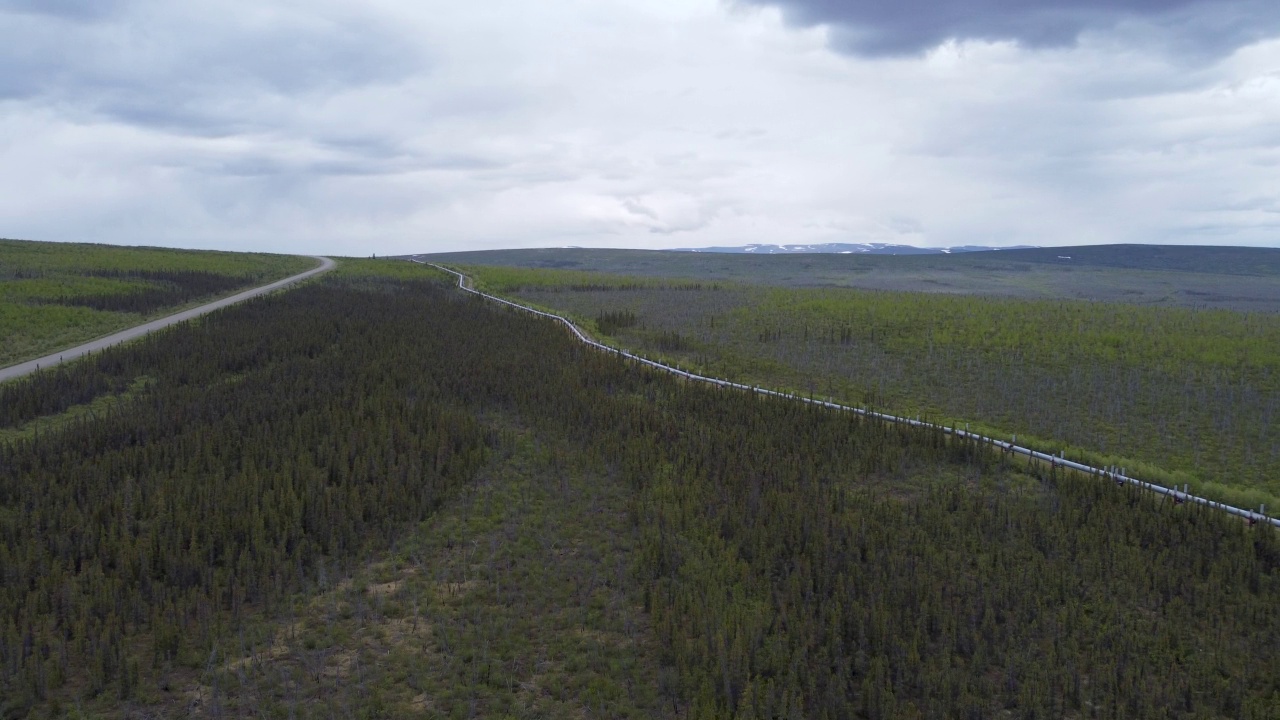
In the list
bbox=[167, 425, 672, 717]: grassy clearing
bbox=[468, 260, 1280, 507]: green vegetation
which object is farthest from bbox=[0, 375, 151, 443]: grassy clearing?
bbox=[468, 260, 1280, 507]: green vegetation

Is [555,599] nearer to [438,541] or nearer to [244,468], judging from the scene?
[438,541]

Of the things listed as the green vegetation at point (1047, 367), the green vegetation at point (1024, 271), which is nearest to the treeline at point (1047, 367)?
the green vegetation at point (1047, 367)

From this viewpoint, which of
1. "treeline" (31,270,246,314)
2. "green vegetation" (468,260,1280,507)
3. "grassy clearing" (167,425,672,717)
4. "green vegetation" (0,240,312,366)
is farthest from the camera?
"treeline" (31,270,246,314)

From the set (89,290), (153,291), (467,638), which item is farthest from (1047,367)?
(89,290)

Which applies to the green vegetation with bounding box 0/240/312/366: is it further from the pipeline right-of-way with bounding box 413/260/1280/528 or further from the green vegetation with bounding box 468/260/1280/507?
the pipeline right-of-way with bounding box 413/260/1280/528

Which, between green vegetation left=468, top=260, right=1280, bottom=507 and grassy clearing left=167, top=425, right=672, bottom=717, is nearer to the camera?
grassy clearing left=167, top=425, right=672, bottom=717

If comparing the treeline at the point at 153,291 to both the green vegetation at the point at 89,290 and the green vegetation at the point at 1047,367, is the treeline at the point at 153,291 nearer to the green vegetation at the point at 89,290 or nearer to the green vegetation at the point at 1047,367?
the green vegetation at the point at 89,290
